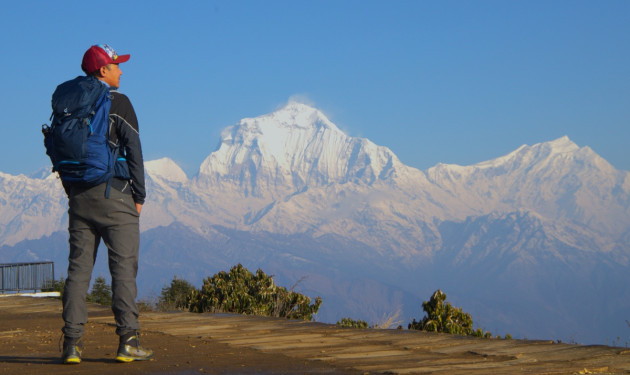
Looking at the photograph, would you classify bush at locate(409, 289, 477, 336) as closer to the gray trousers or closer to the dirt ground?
the dirt ground

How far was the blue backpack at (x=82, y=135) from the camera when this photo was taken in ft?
18.1

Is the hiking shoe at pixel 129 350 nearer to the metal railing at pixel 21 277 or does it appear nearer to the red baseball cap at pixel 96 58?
the red baseball cap at pixel 96 58

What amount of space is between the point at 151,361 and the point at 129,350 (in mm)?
207

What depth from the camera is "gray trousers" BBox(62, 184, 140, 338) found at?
18.4 ft

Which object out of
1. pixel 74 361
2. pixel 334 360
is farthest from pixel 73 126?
pixel 334 360

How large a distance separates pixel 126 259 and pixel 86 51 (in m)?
1.47

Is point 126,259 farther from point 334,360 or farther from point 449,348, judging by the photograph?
point 449,348

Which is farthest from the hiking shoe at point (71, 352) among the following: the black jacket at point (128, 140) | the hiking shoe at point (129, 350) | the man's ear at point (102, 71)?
the man's ear at point (102, 71)

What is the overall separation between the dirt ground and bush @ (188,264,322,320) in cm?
330

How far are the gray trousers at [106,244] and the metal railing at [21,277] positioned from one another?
19672mm

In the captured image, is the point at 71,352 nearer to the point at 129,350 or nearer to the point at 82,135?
the point at 129,350

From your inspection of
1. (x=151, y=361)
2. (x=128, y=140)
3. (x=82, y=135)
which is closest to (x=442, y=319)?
(x=151, y=361)

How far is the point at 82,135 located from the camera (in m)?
5.53

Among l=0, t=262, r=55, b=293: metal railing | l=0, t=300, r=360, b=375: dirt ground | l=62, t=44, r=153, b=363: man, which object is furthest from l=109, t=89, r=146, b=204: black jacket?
l=0, t=262, r=55, b=293: metal railing
